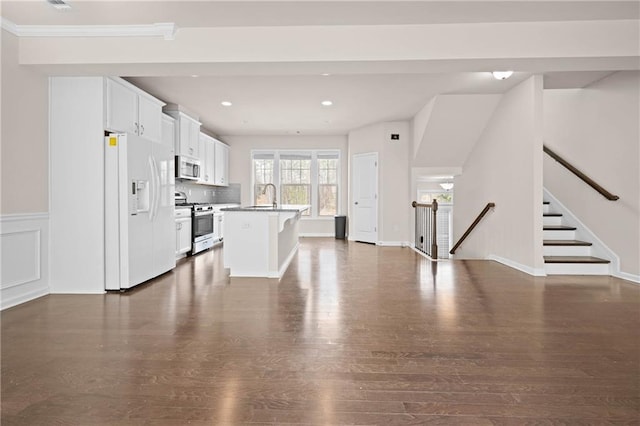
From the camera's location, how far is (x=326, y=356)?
93.5 inches

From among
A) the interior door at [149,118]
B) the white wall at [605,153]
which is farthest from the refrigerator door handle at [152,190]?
the white wall at [605,153]

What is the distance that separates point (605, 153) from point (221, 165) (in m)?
7.38

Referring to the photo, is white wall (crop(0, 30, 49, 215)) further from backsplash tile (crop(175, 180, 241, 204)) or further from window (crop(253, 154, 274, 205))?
window (crop(253, 154, 274, 205))

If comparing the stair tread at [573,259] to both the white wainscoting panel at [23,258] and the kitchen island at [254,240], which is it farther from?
the white wainscoting panel at [23,258]

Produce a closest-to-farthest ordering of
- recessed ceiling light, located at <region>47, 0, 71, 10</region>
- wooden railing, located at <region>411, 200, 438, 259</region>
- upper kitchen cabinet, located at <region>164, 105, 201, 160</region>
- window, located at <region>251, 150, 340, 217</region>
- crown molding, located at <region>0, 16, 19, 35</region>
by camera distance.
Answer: recessed ceiling light, located at <region>47, 0, 71, 10</region>, crown molding, located at <region>0, 16, 19, 35</region>, upper kitchen cabinet, located at <region>164, 105, 201, 160</region>, wooden railing, located at <region>411, 200, 438, 259</region>, window, located at <region>251, 150, 340, 217</region>

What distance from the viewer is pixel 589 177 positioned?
17.1 ft

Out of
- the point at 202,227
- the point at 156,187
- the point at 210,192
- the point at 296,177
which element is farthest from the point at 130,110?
the point at 296,177

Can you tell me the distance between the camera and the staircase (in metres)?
4.97

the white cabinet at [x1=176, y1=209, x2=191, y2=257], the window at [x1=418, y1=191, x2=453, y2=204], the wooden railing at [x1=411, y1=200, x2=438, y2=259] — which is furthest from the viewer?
the window at [x1=418, y1=191, x2=453, y2=204]

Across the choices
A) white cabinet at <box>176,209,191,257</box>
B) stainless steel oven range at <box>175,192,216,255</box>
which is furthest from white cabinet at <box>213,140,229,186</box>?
white cabinet at <box>176,209,191,257</box>

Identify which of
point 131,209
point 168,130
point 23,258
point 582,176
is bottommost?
point 23,258

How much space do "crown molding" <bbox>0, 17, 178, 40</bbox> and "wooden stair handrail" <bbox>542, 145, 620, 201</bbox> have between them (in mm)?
5378

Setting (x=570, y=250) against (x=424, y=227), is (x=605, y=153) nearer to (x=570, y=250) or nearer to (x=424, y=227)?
(x=570, y=250)

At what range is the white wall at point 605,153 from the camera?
4574 mm
